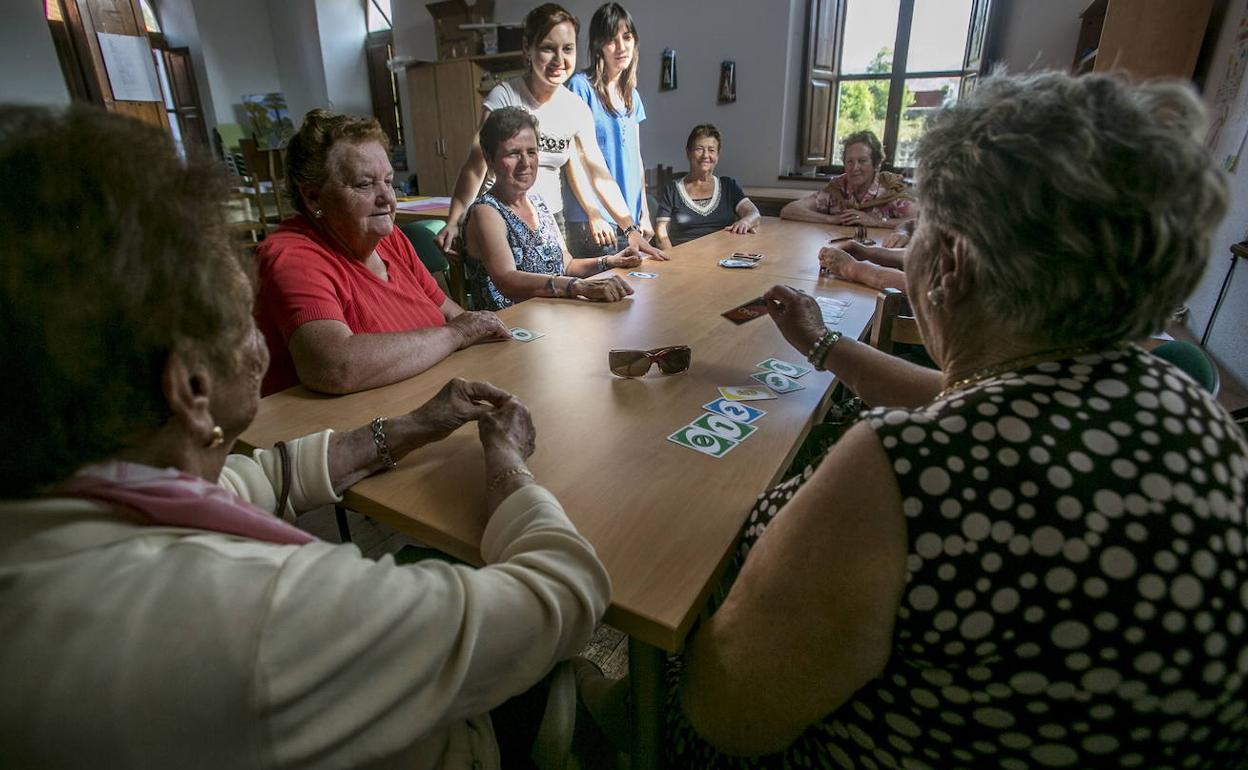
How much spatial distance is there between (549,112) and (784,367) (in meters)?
2.06

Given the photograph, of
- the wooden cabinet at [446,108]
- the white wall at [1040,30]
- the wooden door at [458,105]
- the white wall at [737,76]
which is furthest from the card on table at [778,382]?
the wooden cabinet at [446,108]

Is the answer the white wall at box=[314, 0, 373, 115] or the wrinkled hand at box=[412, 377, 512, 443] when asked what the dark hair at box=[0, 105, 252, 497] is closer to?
the wrinkled hand at box=[412, 377, 512, 443]

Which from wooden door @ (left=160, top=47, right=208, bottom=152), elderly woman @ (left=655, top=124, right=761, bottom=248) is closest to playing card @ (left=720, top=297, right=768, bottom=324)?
elderly woman @ (left=655, top=124, right=761, bottom=248)

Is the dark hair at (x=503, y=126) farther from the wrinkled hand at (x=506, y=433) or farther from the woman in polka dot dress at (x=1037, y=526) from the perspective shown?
the woman in polka dot dress at (x=1037, y=526)

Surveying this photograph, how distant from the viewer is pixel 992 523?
0.58m

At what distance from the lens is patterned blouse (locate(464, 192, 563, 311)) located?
2.36 m

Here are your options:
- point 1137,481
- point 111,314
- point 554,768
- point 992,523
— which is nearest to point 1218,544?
point 1137,481

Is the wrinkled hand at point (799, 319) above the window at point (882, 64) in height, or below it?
below

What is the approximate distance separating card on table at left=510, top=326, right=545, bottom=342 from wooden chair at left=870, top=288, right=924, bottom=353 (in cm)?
99

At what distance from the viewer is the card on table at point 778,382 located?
1.39m

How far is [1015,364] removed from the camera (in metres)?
0.73

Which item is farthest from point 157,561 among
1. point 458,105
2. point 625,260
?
point 458,105

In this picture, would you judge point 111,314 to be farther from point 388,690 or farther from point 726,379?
point 726,379

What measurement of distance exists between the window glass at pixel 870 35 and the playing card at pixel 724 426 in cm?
548
